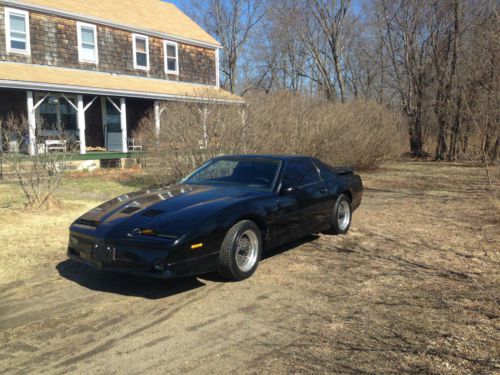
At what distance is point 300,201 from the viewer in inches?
233

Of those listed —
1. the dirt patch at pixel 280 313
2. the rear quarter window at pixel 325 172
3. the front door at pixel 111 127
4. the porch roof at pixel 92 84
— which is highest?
the porch roof at pixel 92 84

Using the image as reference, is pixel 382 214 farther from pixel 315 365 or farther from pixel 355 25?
pixel 355 25

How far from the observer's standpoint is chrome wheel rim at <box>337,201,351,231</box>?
710 cm

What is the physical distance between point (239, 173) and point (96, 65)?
15.5 m

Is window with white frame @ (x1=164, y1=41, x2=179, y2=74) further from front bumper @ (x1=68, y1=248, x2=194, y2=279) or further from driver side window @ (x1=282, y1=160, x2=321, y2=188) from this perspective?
front bumper @ (x1=68, y1=248, x2=194, y2=279)

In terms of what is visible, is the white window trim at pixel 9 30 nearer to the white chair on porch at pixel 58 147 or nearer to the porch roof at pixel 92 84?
the porch roof at pixel 92 84

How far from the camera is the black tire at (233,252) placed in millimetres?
4699

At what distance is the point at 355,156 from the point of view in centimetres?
1666

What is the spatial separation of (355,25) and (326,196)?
108ft

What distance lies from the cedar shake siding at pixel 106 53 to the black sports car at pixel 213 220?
1403cm

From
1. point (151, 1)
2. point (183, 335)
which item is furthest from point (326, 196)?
point (151, 1)

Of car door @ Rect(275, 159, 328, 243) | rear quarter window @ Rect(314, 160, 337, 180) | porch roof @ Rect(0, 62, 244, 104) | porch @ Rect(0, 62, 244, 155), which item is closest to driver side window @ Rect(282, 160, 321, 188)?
car door @ Rect(275, 159, 328, 243)

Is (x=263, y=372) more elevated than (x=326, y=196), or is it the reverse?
(x=326, y=196)

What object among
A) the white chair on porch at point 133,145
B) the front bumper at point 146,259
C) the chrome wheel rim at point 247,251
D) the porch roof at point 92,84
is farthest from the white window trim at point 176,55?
the front bumper at point 146,259
